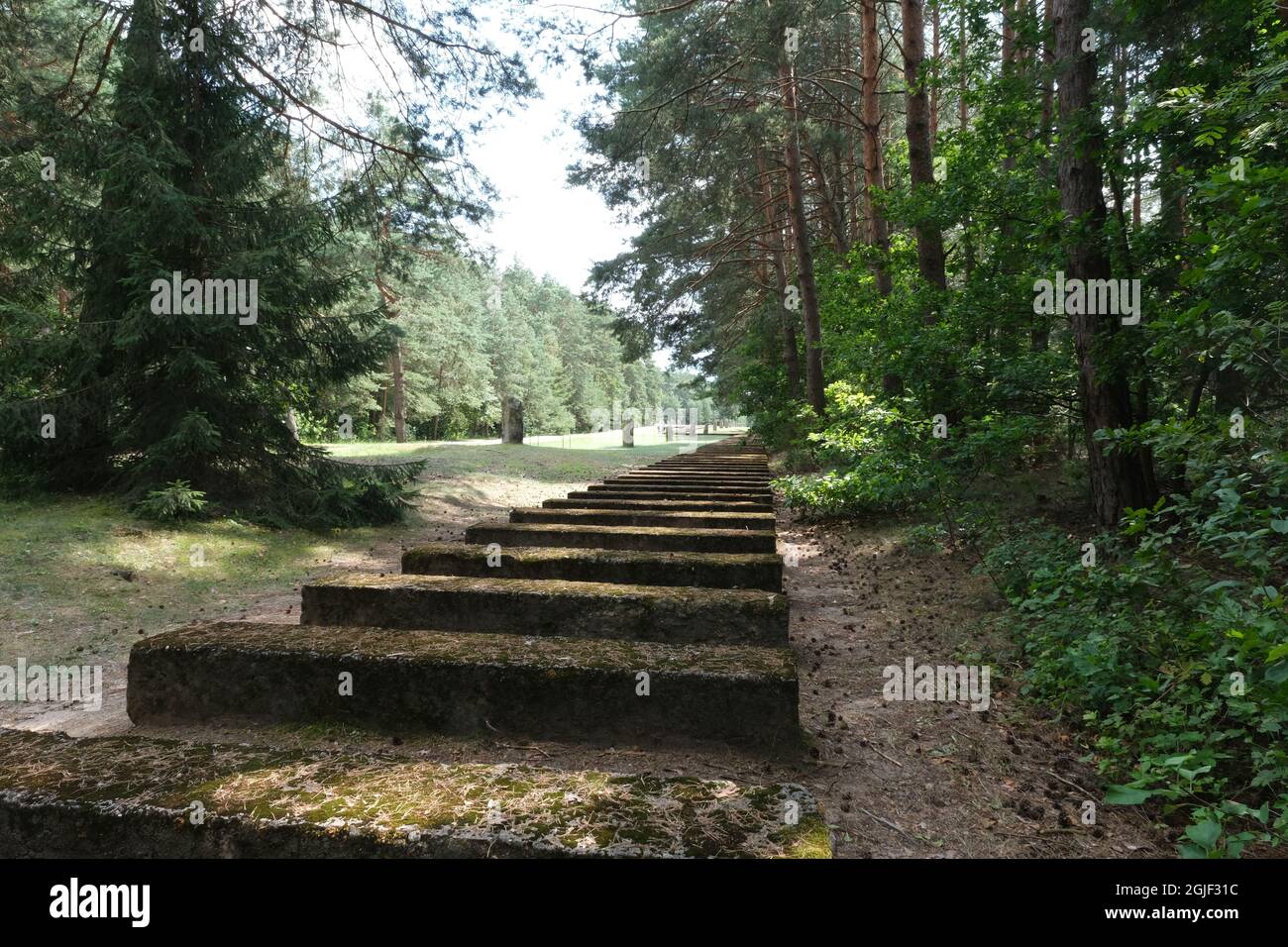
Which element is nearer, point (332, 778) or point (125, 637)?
point (332, 778)

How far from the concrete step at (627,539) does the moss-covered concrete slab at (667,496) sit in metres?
2.35

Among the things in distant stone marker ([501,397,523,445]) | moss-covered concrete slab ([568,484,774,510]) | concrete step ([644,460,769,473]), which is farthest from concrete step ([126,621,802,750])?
distant stone marker ([501,397,523,445])

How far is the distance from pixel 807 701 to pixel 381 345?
9.20 metres

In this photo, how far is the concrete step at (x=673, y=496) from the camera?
752 cm

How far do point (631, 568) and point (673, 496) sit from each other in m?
3.92

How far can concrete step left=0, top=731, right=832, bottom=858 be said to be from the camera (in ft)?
5.38

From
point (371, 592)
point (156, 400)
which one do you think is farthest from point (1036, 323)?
point (156, 400)

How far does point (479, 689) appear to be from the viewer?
2631 mm

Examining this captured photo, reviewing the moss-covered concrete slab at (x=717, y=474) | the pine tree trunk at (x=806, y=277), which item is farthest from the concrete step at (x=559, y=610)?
the pine tree trunk at (x=806, y=277)

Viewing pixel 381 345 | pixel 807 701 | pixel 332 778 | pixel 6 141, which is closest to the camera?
pixel 332 778

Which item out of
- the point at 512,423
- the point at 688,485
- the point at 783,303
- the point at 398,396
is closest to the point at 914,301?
the point at 688,485

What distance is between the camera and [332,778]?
1.93 meters

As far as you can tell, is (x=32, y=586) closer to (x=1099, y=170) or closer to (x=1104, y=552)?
(x=1104, y=552)

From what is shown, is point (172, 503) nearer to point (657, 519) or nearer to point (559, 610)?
point (657, 519)
